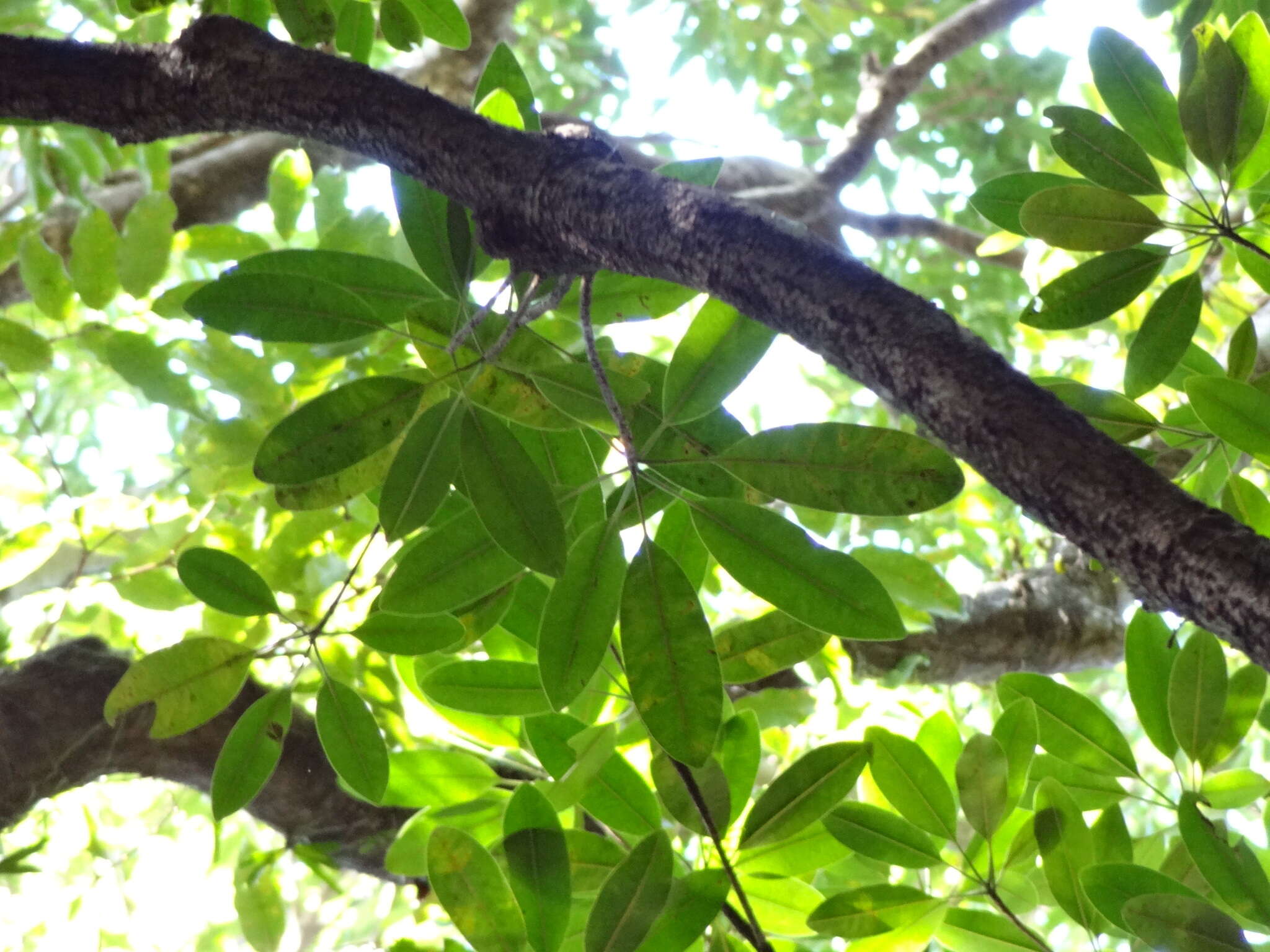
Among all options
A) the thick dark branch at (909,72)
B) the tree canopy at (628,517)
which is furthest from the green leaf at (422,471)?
the thick dark branch at (909,72)

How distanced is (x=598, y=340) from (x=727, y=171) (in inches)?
90.4

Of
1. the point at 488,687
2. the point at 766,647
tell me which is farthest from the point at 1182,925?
the point at 488,687

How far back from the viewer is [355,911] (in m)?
4.51

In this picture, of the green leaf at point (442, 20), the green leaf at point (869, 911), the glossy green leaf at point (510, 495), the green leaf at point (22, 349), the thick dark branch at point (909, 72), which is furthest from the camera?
the thick dark branch at point (909, 72)

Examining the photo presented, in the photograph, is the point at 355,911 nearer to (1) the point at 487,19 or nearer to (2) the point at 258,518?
(2) the point at 258,518

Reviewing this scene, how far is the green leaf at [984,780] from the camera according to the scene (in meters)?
0.97

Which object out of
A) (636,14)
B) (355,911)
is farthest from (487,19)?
(355,911)

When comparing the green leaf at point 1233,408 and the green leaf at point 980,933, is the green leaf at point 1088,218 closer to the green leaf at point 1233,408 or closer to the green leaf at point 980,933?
the green leaf at point 1233,408

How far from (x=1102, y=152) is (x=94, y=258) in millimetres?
1462

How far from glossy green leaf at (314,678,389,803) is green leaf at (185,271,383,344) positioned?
363 millimetres

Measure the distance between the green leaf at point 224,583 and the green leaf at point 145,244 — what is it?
749 mm

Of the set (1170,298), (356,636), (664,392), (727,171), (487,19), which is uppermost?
(487,19)

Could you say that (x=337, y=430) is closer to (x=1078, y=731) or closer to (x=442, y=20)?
(x=442, y=20)

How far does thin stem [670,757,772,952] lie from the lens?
35.2 inches
